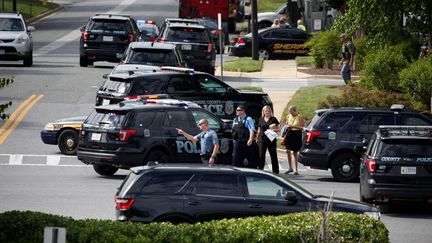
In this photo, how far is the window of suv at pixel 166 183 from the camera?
17484mm

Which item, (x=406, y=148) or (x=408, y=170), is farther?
(x=406, y=148)

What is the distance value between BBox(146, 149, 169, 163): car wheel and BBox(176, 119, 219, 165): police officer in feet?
2.86

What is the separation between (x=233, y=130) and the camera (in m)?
25.2

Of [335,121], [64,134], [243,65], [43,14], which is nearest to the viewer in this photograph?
[335,121]

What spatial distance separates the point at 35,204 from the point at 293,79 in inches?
906

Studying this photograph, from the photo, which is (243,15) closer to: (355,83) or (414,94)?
Answer: (355,83)

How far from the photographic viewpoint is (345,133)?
26.3 meters

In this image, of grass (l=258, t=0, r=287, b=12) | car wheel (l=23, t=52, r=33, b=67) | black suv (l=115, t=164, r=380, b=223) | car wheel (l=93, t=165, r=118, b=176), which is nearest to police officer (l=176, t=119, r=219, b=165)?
car wheel (l=93, t=165, r=118, b=176)

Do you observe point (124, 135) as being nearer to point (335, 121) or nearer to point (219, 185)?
point (335, 121)

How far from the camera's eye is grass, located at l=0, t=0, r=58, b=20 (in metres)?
72.7

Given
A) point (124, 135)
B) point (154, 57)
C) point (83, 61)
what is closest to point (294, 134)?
point (124, 135)

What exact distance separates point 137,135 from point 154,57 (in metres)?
11.2

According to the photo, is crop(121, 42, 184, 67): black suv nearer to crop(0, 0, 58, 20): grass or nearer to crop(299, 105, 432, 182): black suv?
crop(299, 105, 432, 182): black suv

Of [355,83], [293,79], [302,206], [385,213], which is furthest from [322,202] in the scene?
[293,79]
